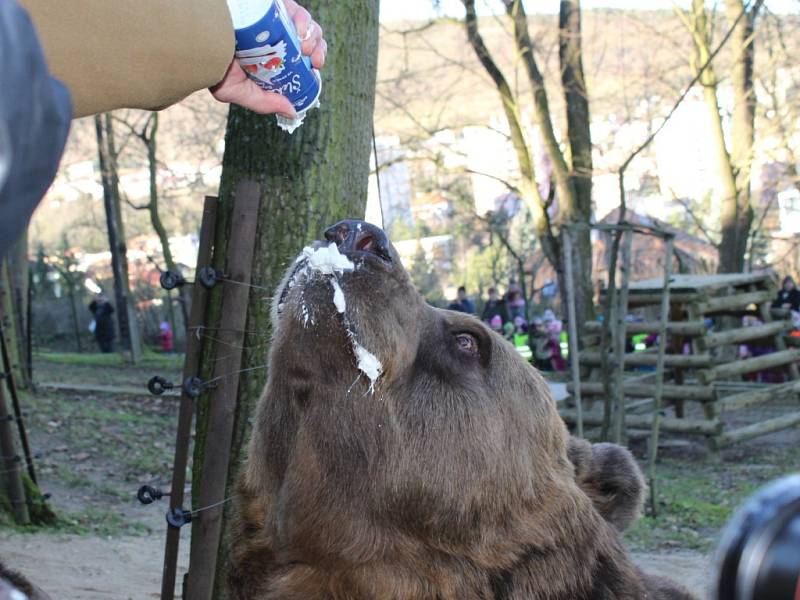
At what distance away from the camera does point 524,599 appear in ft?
10.2

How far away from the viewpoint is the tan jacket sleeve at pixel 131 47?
1618mm

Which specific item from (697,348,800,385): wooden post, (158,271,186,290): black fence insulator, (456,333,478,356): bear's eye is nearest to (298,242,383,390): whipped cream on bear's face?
(456,333,478,356): bear's eye

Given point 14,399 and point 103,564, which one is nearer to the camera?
point 103,564

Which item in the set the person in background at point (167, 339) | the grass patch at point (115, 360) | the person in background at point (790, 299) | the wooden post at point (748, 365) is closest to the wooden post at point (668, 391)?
the wooden post at point (748, 365)

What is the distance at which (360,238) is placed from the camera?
3.04m

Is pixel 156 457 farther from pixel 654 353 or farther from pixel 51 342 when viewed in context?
pixel 51 342

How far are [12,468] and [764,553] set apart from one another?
838 cm

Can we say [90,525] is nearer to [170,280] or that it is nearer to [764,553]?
[170,280]

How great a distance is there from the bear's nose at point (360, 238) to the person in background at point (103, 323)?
28.7 meters

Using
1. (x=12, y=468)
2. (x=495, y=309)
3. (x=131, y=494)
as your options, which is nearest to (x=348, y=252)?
(x=12, y=468)

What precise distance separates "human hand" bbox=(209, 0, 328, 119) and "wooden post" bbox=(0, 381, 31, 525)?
610 centimetres

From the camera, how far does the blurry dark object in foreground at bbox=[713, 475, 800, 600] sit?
1044 mm

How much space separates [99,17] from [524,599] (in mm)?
2231

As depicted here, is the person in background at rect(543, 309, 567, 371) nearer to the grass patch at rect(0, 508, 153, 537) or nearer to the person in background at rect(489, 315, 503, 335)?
the person in background at rect(489, 315, 503, 335)
